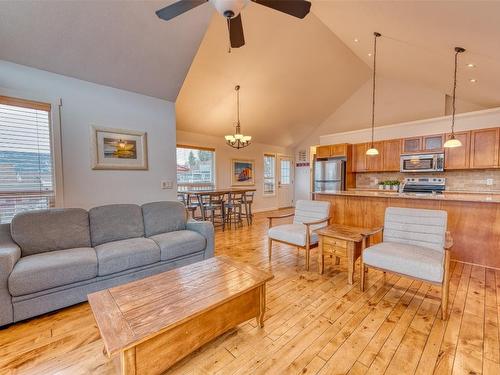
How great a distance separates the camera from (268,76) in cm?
497

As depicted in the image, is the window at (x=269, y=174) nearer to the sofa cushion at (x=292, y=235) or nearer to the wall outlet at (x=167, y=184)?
the wall outlet at (x=167, y=184)

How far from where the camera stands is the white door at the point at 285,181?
8.66 metres

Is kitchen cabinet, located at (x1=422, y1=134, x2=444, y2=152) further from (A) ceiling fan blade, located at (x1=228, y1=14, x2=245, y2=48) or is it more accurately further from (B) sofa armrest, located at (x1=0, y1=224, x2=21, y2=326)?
(B) sofa armrest, located at (x1=0, y1=224, x2=21, y2=326)

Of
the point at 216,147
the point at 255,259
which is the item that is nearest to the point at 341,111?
the point at 216,147

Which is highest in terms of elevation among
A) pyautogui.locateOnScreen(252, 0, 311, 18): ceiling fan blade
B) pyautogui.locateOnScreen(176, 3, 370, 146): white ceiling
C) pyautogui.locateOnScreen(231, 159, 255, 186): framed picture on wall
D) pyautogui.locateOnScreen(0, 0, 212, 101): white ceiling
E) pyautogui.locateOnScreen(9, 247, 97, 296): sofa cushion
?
pyautogui.locateOnScreen(176, 3, 370, 146): white ceiling

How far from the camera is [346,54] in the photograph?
509cm

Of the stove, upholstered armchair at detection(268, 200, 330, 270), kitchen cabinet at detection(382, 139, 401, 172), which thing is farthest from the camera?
kitchen cabinet at detection(382, 139, 401, 172)

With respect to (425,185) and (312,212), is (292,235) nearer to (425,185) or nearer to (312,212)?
(312,212)

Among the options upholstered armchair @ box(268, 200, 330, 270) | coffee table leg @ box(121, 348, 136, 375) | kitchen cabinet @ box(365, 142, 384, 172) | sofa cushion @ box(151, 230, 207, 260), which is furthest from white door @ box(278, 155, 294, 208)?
coffee table leg @ box(121, 348, 136, 375)

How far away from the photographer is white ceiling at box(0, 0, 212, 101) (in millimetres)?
2346

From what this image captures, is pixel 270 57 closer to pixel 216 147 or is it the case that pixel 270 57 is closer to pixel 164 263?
pixel 216 147

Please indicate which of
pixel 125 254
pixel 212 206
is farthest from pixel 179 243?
pixel 212 206

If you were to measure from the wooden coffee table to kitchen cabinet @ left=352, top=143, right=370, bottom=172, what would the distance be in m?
5.40

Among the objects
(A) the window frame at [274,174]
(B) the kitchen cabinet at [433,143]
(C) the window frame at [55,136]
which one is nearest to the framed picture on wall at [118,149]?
(C) the window frame at [55,136]
